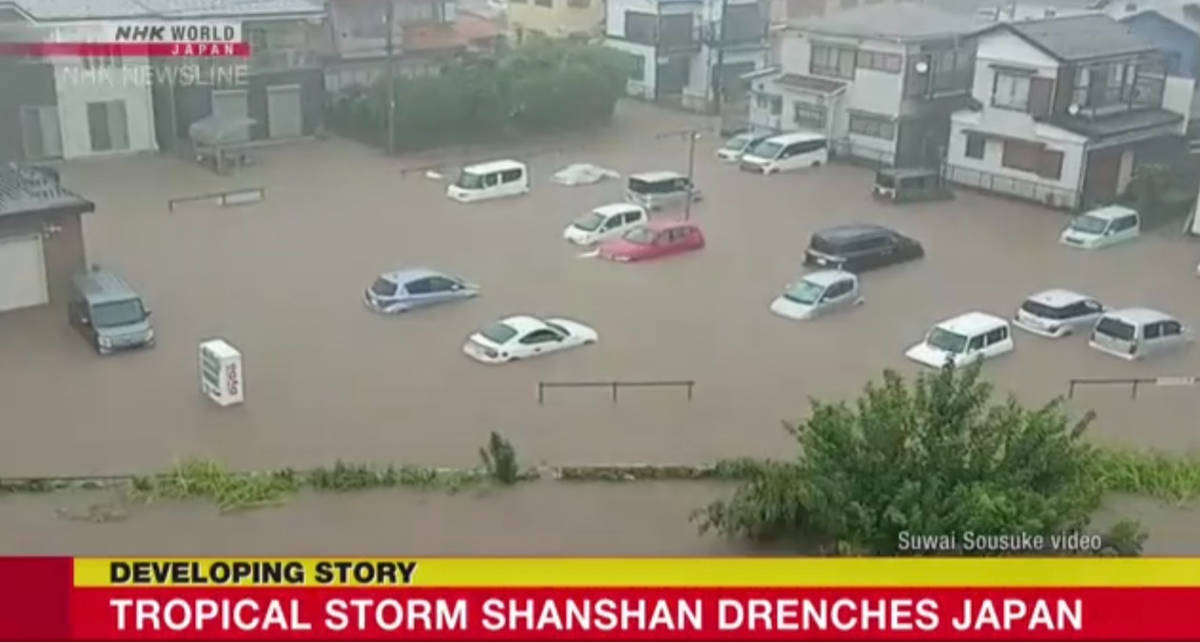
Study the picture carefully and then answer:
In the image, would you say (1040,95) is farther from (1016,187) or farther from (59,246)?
(59,246)

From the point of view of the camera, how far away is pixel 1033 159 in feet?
17.9

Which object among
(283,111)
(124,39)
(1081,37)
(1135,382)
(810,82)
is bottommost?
(1135,382)

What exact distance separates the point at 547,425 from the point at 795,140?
273 centimetres

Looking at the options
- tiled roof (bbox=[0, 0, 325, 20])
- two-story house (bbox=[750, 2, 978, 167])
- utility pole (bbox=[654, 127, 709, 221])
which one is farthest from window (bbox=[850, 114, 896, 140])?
tiled roof (bbox=[0, 0, 325, 20])

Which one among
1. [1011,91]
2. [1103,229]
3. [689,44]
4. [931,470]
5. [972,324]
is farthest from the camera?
[689,44]

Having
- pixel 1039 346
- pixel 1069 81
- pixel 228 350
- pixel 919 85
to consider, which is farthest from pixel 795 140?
pixel 228 350

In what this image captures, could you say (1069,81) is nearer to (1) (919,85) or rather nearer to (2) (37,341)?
(1) (919,85)

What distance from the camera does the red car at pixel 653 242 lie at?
4500mm

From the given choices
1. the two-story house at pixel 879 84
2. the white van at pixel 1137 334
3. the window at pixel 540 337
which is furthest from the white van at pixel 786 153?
the window at pixel 540 337

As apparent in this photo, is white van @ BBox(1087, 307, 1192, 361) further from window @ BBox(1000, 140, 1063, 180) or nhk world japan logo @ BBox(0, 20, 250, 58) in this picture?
nhk world japan logo @ BBox(0, 20, 250, 58)

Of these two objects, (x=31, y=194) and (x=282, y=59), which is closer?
(x=31, y=194)

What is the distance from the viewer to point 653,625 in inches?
93.9

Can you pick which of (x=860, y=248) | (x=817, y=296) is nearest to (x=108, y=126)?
(x=817, y=296)

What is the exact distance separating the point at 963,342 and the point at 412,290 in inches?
61.7
